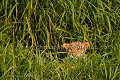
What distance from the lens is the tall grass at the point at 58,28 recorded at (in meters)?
3.36

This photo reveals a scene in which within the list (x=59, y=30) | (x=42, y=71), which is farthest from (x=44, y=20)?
(x=42, y=71)

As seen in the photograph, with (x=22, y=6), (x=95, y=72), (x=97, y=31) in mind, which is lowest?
(x=95, y=72)

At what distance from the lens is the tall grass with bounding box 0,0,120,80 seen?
3355 mm

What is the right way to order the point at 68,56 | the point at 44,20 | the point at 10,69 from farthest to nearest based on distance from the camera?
the point at 44,20 < the point at 68,56 < the point at 10,69

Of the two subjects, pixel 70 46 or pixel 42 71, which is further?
pixel 70 46

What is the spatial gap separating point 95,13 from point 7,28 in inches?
32.0

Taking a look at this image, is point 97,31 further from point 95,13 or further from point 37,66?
point 37,66

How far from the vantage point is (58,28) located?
3.56m

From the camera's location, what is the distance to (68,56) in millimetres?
3379

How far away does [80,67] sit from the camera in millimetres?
3188

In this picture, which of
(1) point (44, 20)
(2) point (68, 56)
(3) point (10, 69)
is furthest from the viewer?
(1) point (44, 20)

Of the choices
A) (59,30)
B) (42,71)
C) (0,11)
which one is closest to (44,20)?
(59,30)

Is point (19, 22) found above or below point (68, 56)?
above

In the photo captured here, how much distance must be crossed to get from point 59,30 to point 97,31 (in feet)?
1.17
